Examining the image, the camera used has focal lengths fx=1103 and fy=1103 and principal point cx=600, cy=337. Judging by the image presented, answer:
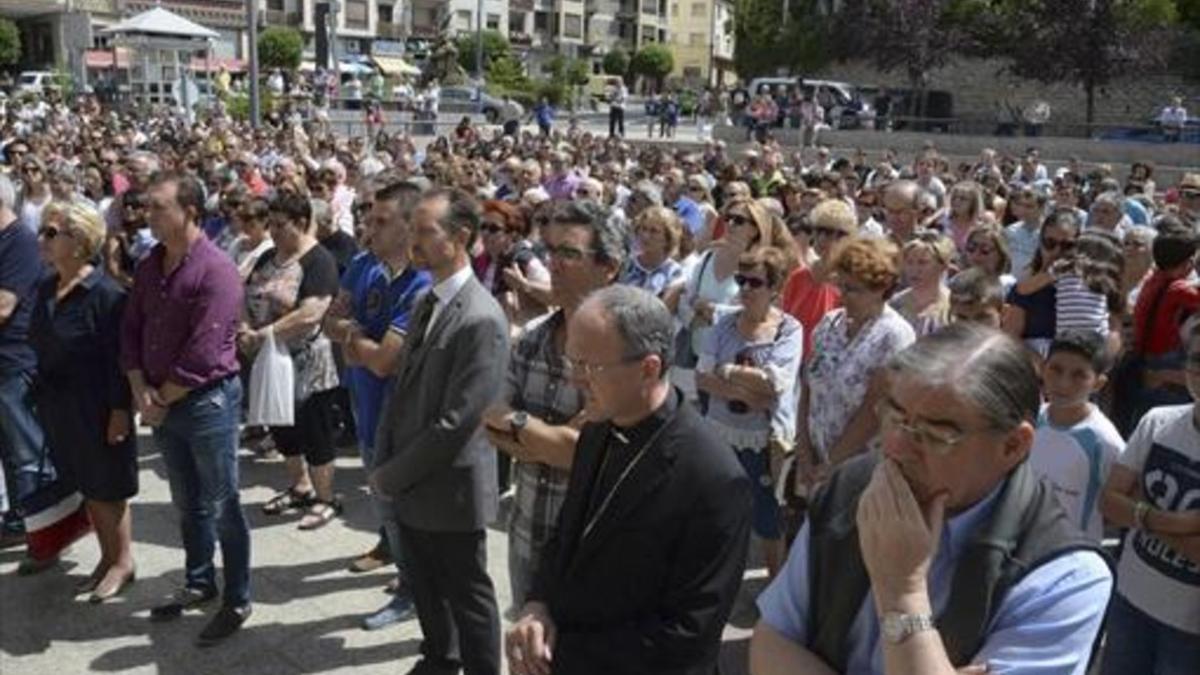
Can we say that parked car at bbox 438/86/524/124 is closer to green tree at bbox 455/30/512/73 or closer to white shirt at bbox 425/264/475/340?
green tree at bbox 455/30/512/73

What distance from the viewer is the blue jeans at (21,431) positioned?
5.24 metres

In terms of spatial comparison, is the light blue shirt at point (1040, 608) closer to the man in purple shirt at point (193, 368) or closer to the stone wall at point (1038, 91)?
the man in purple shirt at point (193, 368)

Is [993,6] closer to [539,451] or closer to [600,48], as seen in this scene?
[539,451]

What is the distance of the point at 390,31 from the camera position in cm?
8000

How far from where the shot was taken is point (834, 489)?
6.49 feet

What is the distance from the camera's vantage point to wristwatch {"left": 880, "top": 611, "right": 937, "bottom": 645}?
1679 millimetres

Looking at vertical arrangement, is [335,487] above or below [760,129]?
below

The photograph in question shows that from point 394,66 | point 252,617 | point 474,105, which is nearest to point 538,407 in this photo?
point 252,617

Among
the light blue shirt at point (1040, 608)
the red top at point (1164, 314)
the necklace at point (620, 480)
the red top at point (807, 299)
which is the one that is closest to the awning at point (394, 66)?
the red top at point (807, 299)

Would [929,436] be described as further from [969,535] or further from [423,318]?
[423,318]

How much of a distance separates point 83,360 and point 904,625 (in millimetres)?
4159

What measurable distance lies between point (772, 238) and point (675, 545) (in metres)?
3.35

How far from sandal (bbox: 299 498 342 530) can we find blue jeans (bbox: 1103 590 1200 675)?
4.06 metres

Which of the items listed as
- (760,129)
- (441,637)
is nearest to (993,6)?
(760,129)
